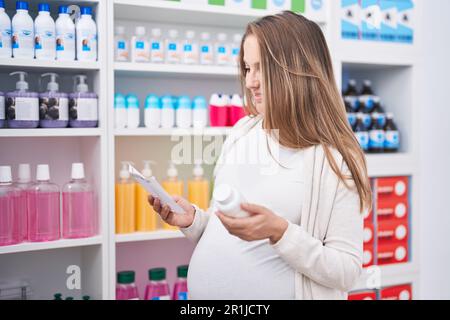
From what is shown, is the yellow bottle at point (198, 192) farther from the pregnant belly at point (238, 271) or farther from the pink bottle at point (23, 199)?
the pregnant belly at point (238, 271)

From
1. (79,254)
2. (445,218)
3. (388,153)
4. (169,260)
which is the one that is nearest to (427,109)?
(388,153)

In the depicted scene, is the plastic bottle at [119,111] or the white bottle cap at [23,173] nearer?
the white bottle cap at [23,173]

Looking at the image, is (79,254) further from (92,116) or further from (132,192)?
(92,116)

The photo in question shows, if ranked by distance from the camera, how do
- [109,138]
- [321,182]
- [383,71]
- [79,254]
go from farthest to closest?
[383,71], [79,254], [109,138], [321,182]

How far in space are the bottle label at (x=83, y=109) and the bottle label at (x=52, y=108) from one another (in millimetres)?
31

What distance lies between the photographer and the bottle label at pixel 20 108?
173 cm

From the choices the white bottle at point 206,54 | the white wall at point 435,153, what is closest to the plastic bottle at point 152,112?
the white bottle at point 206,54

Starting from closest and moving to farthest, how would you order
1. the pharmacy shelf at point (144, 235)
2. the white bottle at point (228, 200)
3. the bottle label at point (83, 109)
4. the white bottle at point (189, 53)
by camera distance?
the white bottle at point (228, 200), the bottle label at point (83, 109), the pharmacy shelf at point (144, 235), the white bottle at point (189, 53)

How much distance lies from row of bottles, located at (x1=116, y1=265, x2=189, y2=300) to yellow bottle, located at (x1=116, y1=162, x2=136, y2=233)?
198 mm

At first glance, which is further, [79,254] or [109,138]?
[79,254]

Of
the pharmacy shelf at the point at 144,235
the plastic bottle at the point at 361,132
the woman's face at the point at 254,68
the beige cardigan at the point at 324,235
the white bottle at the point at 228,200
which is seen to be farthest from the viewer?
the plastic bottle at the point at 361,132

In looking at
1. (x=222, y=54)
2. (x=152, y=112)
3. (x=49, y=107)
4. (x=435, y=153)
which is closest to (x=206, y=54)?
(x=222, y=54)
